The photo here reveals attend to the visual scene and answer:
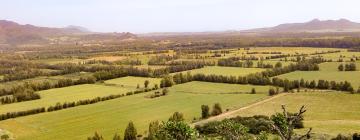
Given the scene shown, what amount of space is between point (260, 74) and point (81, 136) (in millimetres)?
67488

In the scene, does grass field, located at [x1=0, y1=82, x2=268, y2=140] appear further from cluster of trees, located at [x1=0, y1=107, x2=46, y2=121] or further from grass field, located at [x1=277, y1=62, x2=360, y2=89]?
grass field, located at [x1=277, y1=62, x2=360, y2=89]

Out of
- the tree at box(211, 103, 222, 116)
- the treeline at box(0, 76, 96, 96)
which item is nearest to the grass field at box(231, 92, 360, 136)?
the tree at box(211, 103, 222, 116)

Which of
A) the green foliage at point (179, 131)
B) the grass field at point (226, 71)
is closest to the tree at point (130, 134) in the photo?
the green foliage at point (179, 131)

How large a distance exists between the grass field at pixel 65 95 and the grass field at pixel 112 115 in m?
8.45

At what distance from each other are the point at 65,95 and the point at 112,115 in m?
27.5

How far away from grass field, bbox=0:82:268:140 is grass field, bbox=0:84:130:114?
845cm

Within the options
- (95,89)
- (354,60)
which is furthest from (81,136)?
(354,60)

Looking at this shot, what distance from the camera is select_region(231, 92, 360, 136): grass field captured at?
72.6 metres

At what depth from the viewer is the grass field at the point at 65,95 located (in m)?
100

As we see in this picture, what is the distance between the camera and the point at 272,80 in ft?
395

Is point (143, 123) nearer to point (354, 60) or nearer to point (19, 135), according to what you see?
point (19, 135)

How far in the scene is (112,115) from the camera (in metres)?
88.5

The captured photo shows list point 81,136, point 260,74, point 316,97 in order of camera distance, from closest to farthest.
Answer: point 81,136
point 316,97
point 260,74

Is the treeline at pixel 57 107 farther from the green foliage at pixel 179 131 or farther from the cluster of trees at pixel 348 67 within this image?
the cluster of trees at pixel 348 67
